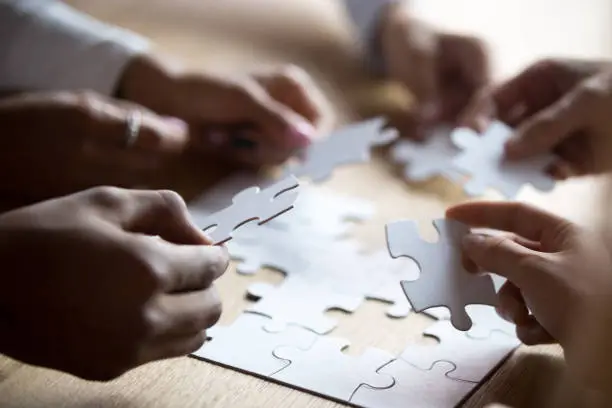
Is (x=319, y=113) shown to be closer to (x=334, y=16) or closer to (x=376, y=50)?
(x=376, y=50)

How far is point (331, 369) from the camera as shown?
→ 2.29 feet

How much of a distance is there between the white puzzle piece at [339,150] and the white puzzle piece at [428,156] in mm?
54

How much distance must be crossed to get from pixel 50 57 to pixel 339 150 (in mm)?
413

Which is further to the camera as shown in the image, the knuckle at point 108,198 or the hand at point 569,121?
the hand at point 569,121

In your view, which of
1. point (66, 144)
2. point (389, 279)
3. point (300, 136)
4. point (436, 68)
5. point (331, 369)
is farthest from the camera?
point (436, 68)

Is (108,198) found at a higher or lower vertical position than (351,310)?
higher

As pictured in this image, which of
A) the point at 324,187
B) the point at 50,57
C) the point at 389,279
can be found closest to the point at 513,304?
the point at 389,279

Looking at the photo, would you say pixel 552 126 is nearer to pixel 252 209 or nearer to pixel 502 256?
pixel 502 256

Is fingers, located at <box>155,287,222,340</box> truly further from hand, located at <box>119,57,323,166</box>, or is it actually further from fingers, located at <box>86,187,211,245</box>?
hand, located at <box>119,57,323,166</box>

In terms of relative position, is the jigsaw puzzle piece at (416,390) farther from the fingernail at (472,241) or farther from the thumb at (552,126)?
the thumb at (552,126)

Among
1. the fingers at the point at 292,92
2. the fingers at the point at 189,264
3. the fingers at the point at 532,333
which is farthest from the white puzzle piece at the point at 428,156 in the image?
the fingers at the point at 189,264

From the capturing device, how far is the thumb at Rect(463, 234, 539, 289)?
68 centimetres

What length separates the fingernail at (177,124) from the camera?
1.05 metres

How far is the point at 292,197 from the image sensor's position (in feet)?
2.34
